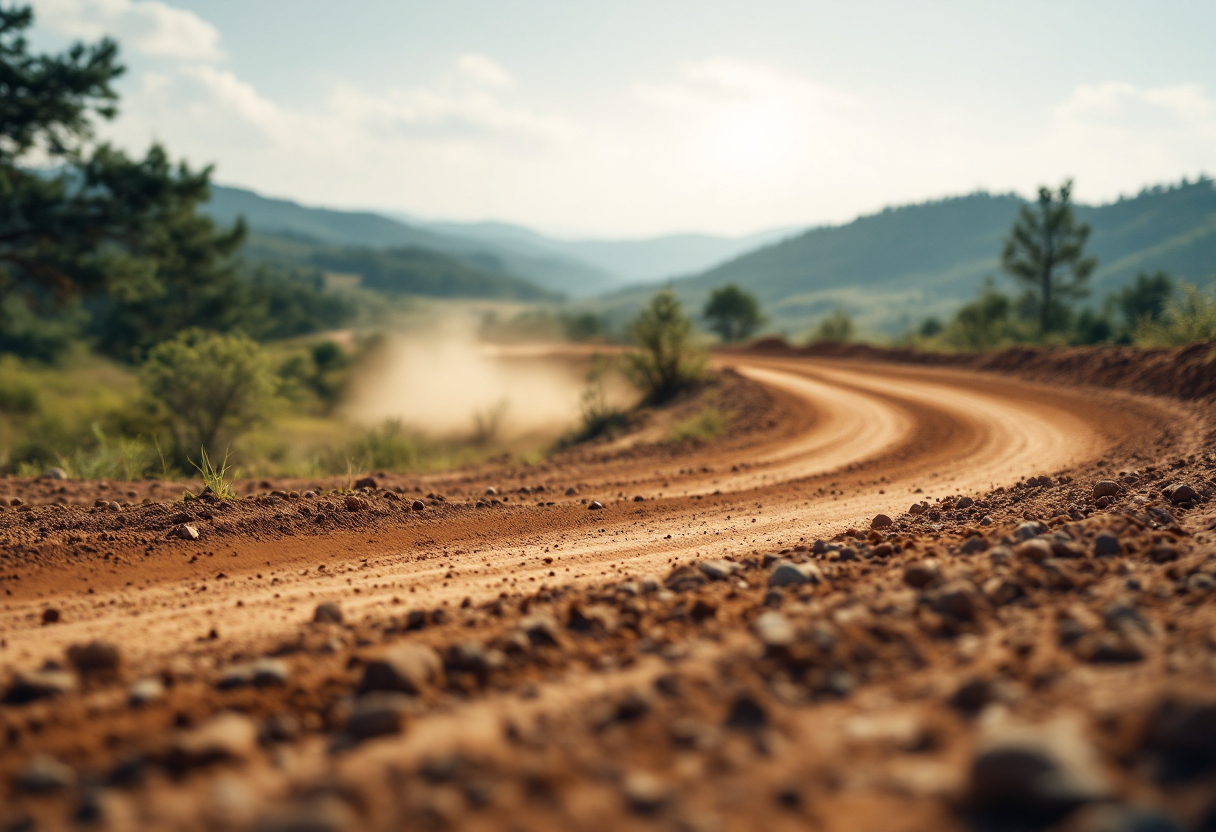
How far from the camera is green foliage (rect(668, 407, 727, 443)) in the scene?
14093 mm

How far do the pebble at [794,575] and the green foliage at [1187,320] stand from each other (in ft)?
58.7

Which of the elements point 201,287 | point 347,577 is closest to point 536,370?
point 201,287

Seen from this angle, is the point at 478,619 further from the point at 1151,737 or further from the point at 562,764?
the point at 1151,737

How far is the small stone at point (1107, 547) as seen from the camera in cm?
427

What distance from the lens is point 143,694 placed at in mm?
2990

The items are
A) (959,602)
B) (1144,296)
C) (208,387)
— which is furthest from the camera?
(1144,296)

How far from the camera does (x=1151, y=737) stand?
2.16m

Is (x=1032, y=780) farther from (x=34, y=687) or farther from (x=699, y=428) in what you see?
→ (x=699, y=428)

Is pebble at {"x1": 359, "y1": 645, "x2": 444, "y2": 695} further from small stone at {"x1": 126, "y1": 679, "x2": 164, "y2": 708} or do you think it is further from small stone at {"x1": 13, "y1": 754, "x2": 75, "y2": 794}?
small stone at {"x1": 13, "y1": 754, "x2": 75, "y2": 794}

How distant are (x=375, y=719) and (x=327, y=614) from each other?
5.57 feet

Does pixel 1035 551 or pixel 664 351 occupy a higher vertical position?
pixel 664 351

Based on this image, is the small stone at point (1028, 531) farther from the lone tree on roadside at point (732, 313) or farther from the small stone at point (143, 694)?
the lone tree on roadside at point (732, 313)

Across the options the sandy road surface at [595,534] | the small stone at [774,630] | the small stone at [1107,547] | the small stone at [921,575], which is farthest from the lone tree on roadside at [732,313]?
the small stone at [774,630]

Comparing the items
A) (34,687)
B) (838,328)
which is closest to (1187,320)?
(34,687)
